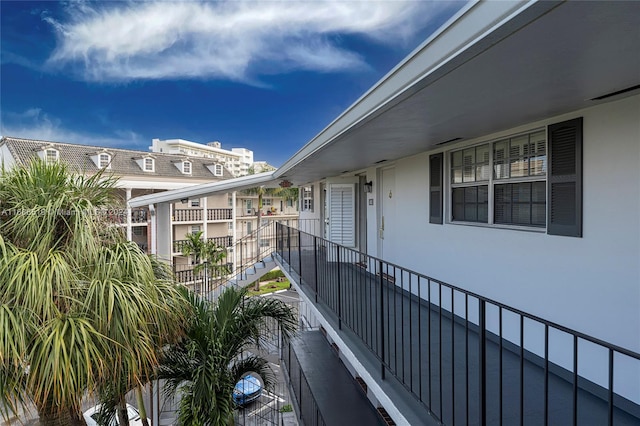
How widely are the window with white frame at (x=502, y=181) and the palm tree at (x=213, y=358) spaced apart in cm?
378

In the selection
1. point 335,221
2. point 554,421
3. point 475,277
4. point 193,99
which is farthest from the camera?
point 193,99

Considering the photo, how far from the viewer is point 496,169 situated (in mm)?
4723

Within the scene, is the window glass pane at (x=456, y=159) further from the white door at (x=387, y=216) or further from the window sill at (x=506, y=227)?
the white door at (x=387, y=216)

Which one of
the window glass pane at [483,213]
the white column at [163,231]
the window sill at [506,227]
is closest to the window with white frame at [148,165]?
the white column at [163,231]

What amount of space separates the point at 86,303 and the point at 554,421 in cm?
452

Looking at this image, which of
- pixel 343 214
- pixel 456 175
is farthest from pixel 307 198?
pixel 456 175

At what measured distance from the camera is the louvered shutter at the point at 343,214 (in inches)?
387

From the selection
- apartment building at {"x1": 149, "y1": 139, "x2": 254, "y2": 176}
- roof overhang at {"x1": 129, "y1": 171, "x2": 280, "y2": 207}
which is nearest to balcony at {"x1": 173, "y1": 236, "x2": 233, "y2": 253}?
roof overhang at {"x1": 129, "y1": 171, "x2": 280, "y2": 207}

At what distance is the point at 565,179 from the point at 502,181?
103 cm

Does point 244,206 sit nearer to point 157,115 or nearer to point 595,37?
point 157,115

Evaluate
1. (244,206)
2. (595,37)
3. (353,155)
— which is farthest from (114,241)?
(244,206)

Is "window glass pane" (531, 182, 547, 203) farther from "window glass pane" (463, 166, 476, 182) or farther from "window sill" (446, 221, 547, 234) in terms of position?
"window glass pane" (463, 166, 476, 182)

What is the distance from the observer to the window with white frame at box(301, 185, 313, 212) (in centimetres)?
1417

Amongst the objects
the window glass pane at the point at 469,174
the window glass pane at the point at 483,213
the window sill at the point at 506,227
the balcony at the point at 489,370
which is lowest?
the balcony at the point at 489,370
